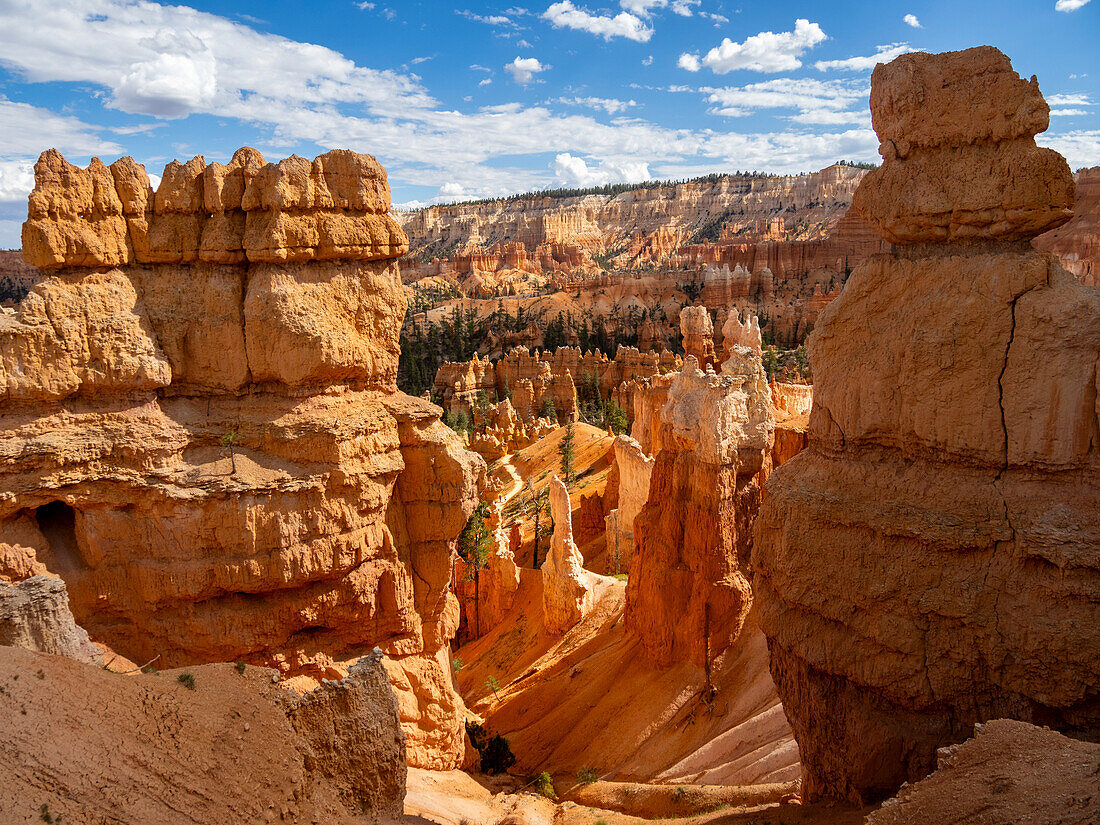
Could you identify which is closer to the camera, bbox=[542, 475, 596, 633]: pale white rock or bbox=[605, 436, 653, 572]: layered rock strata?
bbox=[542, 475, 596, 633]: pale white rock

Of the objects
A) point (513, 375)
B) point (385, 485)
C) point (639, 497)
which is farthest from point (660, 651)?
point (513, 375)

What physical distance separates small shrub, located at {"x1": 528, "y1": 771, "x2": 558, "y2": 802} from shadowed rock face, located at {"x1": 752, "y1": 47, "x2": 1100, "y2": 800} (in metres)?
6.09

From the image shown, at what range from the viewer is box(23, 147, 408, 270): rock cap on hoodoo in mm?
10898

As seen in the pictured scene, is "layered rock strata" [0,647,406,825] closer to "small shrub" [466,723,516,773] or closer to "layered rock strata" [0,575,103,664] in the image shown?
"layered rock strata" [0,575,103,664]

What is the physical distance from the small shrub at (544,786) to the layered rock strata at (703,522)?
12.0ft

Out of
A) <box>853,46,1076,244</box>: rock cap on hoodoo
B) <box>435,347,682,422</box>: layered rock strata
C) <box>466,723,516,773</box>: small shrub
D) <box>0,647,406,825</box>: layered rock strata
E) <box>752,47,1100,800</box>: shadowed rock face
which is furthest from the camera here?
<box>435,347,682,422</box>: layered rock strata

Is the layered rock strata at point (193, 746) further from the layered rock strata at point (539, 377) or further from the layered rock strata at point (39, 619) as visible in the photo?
the layered rock strata at point (539, 377)

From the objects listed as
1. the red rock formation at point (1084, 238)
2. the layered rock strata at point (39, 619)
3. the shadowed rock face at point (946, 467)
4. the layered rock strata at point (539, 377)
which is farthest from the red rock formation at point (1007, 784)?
the layered rock strata at point (539, 377)

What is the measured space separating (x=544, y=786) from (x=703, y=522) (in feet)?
20.4

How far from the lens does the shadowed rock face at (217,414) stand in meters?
10.5

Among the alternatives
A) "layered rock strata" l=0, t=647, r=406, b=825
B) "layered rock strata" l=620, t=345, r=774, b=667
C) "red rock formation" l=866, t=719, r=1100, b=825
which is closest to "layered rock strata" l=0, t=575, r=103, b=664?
"layered rock strata" l=0, t=647, r=406, b=825

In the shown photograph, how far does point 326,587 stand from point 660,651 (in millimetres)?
7837

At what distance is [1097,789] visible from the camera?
4.92 metres

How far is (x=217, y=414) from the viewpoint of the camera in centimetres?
1163
